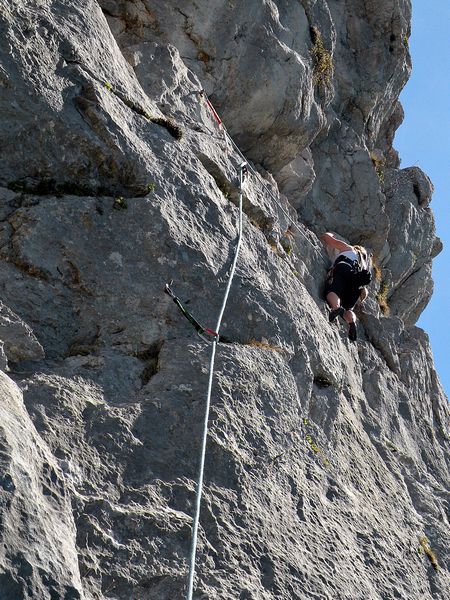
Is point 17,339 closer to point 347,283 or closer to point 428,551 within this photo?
point 428,551

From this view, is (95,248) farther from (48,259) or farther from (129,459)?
(129,459)

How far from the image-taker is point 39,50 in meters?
9.54

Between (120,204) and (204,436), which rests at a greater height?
(120,204)

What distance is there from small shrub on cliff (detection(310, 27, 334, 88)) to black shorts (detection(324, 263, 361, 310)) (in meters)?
3.09

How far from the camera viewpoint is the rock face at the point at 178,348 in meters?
7.35

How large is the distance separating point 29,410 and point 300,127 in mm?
7267

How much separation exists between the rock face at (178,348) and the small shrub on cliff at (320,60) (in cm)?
45

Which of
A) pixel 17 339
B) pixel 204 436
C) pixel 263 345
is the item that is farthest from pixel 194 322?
pixel 17 339

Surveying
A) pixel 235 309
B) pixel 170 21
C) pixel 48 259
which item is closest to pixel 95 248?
pixel 48 259

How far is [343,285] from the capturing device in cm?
1304

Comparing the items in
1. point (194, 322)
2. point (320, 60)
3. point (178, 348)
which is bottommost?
point (178, 348)

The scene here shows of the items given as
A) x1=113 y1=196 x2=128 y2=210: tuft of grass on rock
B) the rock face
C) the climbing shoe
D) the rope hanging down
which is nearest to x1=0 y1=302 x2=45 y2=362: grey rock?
the rock face

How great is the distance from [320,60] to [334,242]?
281cm

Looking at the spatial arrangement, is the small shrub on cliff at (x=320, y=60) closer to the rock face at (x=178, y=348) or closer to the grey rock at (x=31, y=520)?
the rock face at (x=178, y=348)
